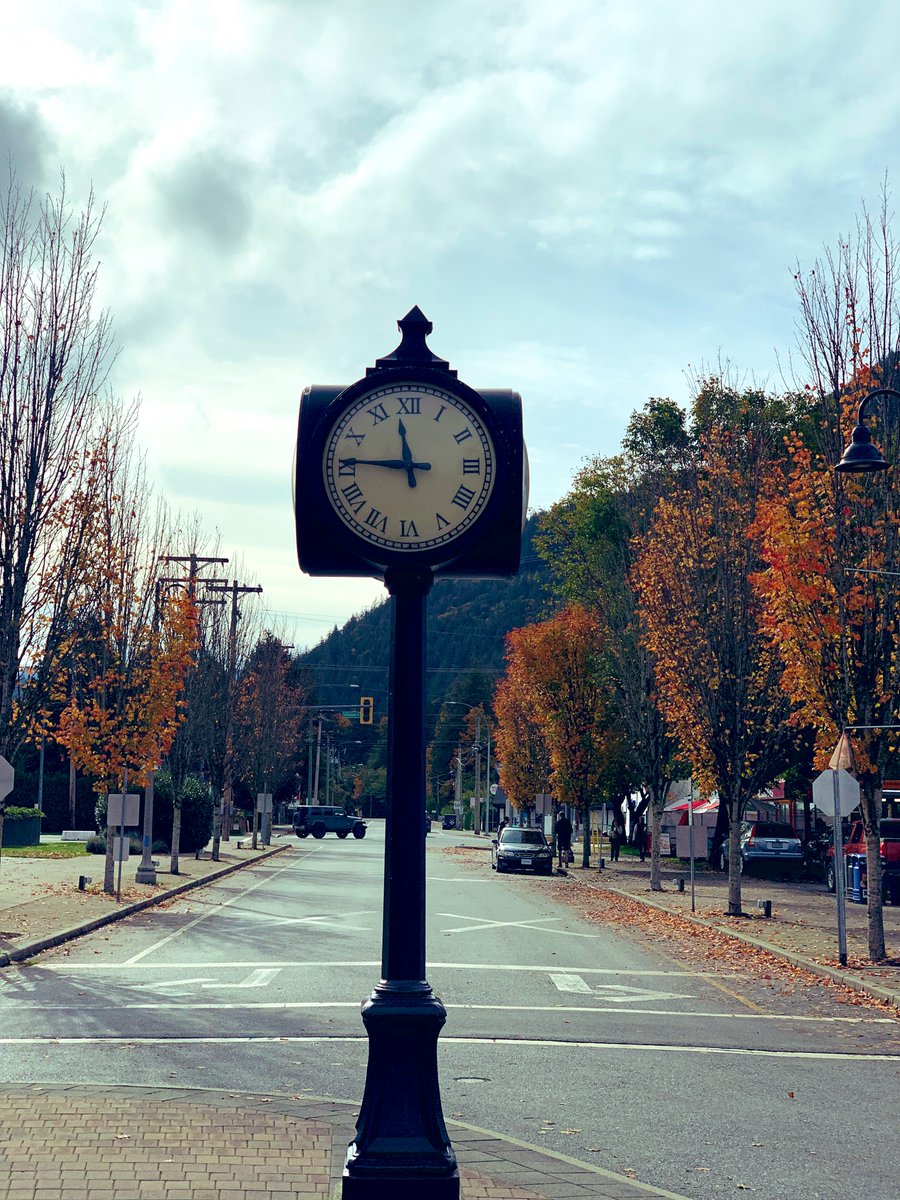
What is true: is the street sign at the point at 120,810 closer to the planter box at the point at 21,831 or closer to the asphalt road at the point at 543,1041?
the asphalt road at the point at 543,1041

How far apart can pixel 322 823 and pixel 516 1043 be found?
7094 cm

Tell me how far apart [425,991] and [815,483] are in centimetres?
1533

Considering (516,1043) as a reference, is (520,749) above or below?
above

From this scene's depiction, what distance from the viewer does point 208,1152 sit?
6.59 metres

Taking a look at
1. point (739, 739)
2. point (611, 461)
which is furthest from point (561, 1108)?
point (611, 461)

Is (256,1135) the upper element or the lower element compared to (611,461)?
lower

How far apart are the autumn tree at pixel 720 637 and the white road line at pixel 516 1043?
1413 centimetres

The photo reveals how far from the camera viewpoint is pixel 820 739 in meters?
19.4

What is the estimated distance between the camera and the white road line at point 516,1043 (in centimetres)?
1052

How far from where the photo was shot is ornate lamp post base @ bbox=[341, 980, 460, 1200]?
4285 mm

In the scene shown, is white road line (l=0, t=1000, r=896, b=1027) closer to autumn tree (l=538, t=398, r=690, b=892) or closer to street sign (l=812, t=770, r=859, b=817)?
street sign (l=812, t=770, r=859, b=817)

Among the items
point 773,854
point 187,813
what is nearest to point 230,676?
point 187,813

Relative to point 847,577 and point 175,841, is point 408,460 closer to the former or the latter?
point 847,577

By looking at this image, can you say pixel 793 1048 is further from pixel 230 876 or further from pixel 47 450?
pixel 230 876
